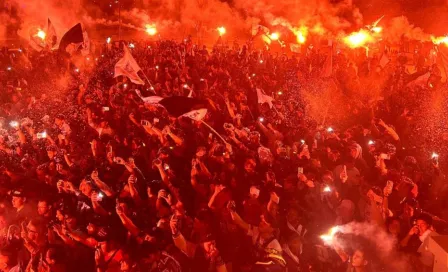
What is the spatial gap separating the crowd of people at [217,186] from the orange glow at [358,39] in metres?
7.06

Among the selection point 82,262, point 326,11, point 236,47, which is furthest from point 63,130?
point 326,11

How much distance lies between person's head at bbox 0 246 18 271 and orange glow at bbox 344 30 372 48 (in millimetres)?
14184

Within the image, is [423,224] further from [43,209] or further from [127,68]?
[127,68]

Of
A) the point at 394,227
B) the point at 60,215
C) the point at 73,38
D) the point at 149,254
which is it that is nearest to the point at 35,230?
the point at 60,215

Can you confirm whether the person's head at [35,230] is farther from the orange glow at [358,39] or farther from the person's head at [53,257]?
the orange glow at [358,39]

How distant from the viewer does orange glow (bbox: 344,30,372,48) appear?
1502cm

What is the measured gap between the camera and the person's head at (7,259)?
3950 millimetres

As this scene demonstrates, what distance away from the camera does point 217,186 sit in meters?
4.44

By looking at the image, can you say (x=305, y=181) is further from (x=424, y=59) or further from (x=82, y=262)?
(x=424, y=59)

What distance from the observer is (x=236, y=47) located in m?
13.7

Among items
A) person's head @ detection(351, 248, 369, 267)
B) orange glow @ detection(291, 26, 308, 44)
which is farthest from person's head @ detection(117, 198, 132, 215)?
orange glow @ detection(291, 26, 308, 44)

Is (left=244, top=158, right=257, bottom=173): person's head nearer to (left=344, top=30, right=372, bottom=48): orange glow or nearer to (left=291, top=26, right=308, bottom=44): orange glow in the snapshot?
(left=344, top=30, right=372, bottom=48): orange glow

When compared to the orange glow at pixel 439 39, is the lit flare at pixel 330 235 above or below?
below

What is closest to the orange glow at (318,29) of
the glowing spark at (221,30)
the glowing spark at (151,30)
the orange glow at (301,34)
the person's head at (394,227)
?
the orange glow at (301,34)
